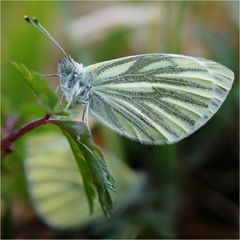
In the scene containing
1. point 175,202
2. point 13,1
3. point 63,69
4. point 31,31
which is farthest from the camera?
point 13,1

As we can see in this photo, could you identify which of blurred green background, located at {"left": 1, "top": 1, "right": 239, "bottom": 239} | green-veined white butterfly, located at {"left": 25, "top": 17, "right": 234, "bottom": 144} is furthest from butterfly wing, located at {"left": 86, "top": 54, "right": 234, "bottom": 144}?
blurred green background, located at {"left": 1, "top": 1, "right": 239, "bottom": 239}

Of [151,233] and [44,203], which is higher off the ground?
[44,203]

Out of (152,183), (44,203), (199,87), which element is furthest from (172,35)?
(44,203)

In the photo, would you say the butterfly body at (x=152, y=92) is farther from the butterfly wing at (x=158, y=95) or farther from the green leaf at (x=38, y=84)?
the green leaf at (x=38, y=84)

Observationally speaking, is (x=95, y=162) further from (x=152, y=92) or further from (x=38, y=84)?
(x=152, y=92)

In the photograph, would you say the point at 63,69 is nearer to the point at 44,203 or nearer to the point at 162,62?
the point at 162,62

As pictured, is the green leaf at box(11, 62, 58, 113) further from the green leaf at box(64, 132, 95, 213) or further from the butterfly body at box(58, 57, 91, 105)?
the butterfly body at box(58, 57, 91, 105)

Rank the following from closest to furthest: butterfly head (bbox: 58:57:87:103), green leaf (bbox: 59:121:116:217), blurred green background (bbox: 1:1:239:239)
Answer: green leaf (bbox: 59:121:116:217), butterfly head (bbox: 58:57:87:103), blurred green background (bbox: 1:1:239:239)
